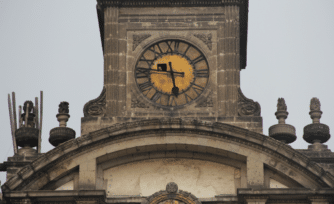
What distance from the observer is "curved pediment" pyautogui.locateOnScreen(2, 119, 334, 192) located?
114 ft

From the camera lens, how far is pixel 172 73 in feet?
122

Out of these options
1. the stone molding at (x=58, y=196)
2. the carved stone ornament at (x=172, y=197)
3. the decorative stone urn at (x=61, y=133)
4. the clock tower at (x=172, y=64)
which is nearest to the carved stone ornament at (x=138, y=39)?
the clock tower at (x=172, y=64)

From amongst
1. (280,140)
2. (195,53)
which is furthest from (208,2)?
(280,140)

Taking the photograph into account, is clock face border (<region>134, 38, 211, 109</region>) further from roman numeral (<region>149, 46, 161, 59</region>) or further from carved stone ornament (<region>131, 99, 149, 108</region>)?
carved stone ornament (<region>131, 99, 149, 108</region>)

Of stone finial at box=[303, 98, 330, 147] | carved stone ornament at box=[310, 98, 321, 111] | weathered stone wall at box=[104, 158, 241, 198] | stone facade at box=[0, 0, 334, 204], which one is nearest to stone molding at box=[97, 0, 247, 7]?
stone facade at box=[0, 0, 334, 204]

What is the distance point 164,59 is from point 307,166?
18.8ft

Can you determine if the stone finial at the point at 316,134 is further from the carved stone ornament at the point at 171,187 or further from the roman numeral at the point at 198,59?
the carved stone ornament at the point at 171,187

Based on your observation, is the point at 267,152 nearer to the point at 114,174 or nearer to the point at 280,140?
the point at 280,140

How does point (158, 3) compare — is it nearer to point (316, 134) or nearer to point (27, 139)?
point (27, 139)

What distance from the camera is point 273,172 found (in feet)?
115

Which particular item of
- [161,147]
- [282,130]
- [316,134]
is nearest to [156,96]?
[161,147]

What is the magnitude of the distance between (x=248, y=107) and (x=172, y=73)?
8.29ft

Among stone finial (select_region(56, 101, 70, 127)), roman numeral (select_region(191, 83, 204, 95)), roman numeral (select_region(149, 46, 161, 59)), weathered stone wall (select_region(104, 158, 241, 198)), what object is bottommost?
weathered stone wall (select_region(104, 158, 241, 198))

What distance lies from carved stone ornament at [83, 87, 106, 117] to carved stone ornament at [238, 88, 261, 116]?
156 inches
